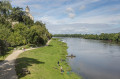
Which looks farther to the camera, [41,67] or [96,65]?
[96,65]

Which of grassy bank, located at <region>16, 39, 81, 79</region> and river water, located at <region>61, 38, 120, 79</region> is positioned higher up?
grassy bank, located at <region>16, 39, 81, 79</region>

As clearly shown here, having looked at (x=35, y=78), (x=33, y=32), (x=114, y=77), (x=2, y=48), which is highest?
(x=33, y=32)

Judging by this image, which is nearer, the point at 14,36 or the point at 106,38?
the point at 14,36

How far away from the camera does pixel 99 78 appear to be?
79.2 ft

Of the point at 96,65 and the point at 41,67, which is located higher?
the point at 41,67

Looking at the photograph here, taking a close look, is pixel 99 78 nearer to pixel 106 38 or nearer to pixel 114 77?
pixel 114 77

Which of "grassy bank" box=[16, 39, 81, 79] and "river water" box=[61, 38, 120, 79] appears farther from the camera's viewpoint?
"river water" box=[61, 38, 120, 79]

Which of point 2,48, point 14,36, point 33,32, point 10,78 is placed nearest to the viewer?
point 2,48

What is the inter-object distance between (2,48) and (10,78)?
194 inches

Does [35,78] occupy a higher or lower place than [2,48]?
lower

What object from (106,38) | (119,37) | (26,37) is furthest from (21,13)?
(106,38)

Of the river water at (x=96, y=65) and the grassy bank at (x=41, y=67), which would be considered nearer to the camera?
the grassy bank at (x=41, y=67)

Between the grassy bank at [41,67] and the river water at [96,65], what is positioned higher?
the grassy bank at [41,67]

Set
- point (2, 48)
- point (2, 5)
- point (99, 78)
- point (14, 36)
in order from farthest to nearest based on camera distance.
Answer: point (14, 36), point (2, 5), point (99, 78), point (2, 48)
